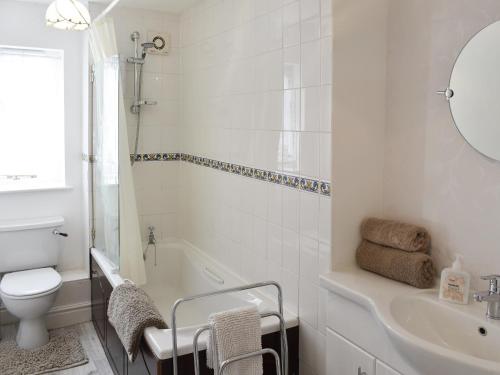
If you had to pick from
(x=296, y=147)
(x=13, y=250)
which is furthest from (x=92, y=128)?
(x=296, y=147)

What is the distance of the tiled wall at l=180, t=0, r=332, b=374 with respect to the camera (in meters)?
2.17

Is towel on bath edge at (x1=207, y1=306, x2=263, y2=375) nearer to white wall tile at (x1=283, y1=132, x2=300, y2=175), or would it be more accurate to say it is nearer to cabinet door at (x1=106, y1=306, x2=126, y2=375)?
white wall tile at (x1=283, y1=132, x2=300, y2=175)

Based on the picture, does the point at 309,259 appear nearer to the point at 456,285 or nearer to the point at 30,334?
the point at 456,285

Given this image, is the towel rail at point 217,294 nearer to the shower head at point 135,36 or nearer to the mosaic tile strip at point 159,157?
the mosaic tile strip at point 159,157

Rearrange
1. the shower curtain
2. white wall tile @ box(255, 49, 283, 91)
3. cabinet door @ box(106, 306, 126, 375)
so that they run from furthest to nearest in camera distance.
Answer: the shower curtain < cabinet door @ box(106, 306, 126, 375) < white wall tile @ box(255, 49, 283, 91)

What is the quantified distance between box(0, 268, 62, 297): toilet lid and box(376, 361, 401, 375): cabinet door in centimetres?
228

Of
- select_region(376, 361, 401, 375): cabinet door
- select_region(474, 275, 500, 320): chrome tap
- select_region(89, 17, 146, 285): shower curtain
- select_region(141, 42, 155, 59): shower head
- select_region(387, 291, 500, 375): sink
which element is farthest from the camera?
select_region(141, 42, 155, 59): shower head

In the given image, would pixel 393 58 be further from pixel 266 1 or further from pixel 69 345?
pixel 69 345

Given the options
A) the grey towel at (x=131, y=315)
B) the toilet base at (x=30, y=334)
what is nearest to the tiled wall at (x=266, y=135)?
the grey towel at (x=131, y=315)

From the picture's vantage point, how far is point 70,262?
3867 millimetres

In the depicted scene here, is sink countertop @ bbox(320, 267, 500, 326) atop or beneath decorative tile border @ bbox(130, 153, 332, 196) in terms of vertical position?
beneath

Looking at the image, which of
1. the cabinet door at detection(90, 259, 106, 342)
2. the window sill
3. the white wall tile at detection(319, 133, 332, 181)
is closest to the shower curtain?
the cabinet door at detection(90, 259, 106, 342)

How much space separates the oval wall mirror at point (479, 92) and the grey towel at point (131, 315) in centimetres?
153

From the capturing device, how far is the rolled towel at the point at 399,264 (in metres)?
1.91
